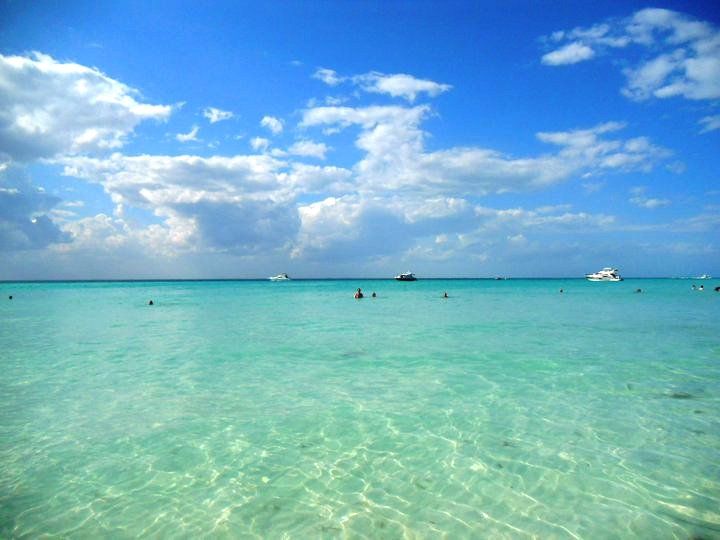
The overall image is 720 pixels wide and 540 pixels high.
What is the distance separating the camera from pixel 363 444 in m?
8.47

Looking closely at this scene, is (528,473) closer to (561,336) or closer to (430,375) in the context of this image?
(430,375)

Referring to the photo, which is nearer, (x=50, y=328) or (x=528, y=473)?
(x=528, y=473)

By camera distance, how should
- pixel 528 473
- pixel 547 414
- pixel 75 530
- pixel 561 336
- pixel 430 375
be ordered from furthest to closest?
1. pixel 561 336
2. pixel 430 375
3. pixel 547 414
4. pixel 528 473
5. pixel 75 530

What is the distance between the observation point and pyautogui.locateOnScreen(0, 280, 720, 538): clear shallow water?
6008 millimetres

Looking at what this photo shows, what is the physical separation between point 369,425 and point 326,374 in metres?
5.17

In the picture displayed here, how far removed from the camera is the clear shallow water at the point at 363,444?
6.01 meters

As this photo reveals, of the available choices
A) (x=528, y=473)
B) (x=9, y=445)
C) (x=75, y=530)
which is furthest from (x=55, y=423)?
(x=528, y=473)

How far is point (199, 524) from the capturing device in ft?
19.4

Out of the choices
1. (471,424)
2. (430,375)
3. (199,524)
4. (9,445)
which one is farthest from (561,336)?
(9,445)

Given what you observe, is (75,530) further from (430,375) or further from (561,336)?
(561,336)

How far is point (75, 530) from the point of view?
5.76 m

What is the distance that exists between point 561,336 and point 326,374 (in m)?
15.1

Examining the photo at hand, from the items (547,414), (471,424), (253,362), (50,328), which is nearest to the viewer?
(471,424)

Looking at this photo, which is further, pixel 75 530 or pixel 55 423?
pixel 55 423
